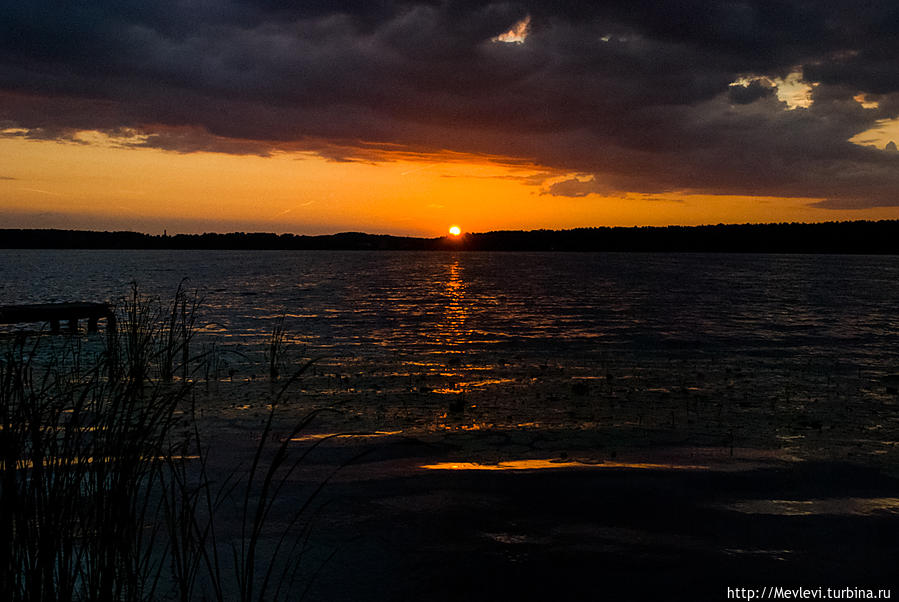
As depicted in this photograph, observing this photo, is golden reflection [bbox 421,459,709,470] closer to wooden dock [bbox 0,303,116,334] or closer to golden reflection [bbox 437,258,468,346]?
golden reflection [bbox 437,258,468,346]

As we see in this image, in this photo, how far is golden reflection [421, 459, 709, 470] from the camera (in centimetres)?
935

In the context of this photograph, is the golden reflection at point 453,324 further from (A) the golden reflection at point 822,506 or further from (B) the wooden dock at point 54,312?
(A) the golden reflection at point 822,506

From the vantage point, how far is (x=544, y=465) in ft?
31.3

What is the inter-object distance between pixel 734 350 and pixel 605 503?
17181 millimetres

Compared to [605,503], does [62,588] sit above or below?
above

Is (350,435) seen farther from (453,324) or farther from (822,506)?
(453,324)

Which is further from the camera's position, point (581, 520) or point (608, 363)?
point (608, 363)

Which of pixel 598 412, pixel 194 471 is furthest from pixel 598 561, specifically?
pixel 598 412

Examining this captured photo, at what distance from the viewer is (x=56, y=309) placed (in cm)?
2598

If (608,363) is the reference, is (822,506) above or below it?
above

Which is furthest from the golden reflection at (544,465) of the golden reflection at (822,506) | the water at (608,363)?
the water at (608,363)

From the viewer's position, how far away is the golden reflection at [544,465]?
30.7ft

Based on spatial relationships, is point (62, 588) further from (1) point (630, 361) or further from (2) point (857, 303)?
(2) point (857, 303)

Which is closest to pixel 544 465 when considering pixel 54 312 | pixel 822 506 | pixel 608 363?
pixel 822 506
